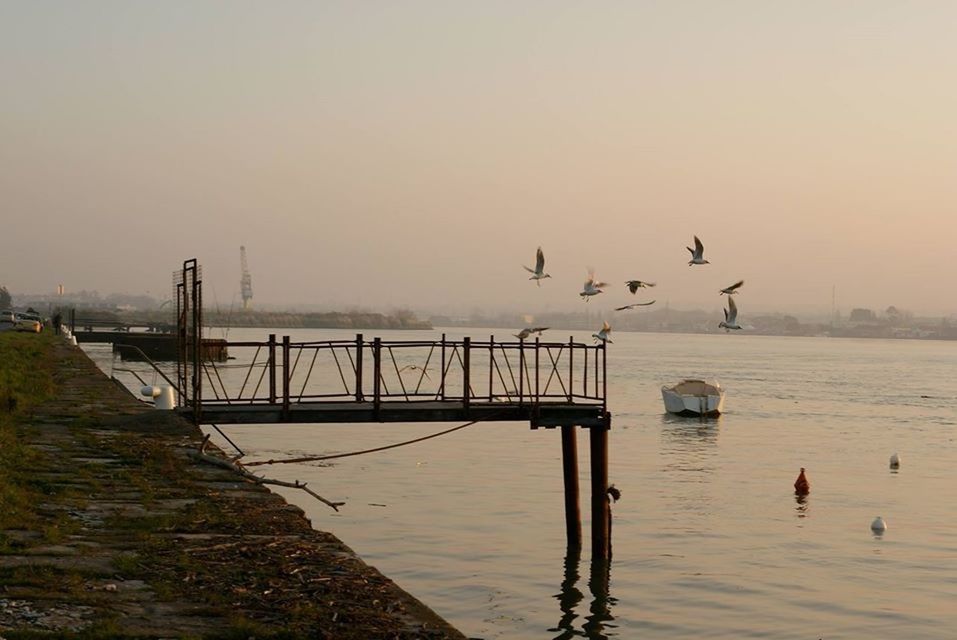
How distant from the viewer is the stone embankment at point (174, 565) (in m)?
9.43

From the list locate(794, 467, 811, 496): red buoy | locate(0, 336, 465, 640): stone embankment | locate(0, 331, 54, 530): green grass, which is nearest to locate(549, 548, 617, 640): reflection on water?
locate(0, 336, 465, 640): stone embankment

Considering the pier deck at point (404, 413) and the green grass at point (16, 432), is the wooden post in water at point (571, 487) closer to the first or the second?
the pier deck at point (404, 413)

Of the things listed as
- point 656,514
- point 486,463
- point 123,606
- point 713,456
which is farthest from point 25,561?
point 713,456

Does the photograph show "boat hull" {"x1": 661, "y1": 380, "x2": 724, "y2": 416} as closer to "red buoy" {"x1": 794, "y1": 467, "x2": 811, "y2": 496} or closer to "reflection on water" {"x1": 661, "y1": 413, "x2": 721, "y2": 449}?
"reflection on water" {"x1": 661, "y1": 413, "x2": 721, "y2": 449}

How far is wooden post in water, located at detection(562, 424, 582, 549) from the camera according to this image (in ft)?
84.5

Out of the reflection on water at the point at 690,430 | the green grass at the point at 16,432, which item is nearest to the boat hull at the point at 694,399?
the reflection on water at the point at 690,430

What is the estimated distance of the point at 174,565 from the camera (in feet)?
37.3

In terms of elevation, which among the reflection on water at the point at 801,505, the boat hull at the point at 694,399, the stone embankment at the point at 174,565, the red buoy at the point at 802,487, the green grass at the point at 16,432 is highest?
the green grass at the point at 16,432

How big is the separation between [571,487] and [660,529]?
5.36 meters

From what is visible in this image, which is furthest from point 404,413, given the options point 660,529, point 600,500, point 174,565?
point 174,565

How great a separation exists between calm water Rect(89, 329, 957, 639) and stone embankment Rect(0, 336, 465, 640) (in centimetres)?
600

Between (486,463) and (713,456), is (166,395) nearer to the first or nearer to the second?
(486,463)

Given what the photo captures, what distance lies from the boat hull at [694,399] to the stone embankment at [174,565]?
5580 cm

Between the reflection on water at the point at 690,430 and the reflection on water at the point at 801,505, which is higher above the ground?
the reflection on water at the point at 801,505
